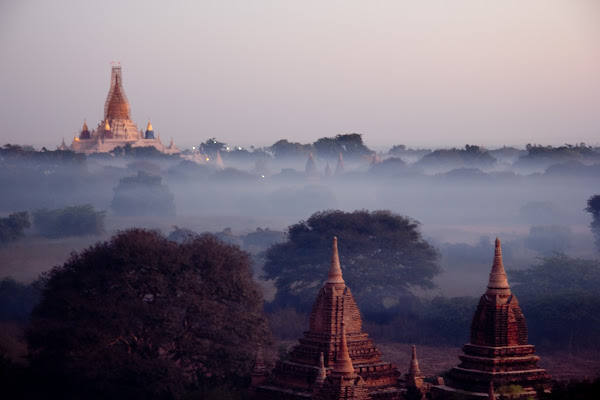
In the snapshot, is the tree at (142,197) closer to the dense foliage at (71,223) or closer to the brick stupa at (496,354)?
the dense foliage at (71,223)

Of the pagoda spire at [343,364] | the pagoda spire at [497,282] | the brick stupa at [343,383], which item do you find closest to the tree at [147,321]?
the brick stupa at [343,383]

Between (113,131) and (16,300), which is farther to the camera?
(113,131)

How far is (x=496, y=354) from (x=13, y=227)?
64834 mm

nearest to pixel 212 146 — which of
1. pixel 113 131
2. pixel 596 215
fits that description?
pixel 113 131

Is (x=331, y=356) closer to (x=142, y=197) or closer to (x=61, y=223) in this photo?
(x=61, y=223)

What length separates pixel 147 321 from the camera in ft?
152

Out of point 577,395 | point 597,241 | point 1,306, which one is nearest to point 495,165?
point 597,241

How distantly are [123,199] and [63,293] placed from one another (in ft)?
247

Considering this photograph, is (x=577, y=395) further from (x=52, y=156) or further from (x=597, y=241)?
(x=52, y=156)

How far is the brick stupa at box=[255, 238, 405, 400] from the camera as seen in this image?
38.0 m

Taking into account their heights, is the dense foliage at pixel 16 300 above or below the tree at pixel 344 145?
below

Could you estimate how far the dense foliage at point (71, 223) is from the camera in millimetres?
99812

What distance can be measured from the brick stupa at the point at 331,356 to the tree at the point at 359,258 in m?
34.1

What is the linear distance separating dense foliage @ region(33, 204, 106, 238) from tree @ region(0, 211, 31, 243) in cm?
142
